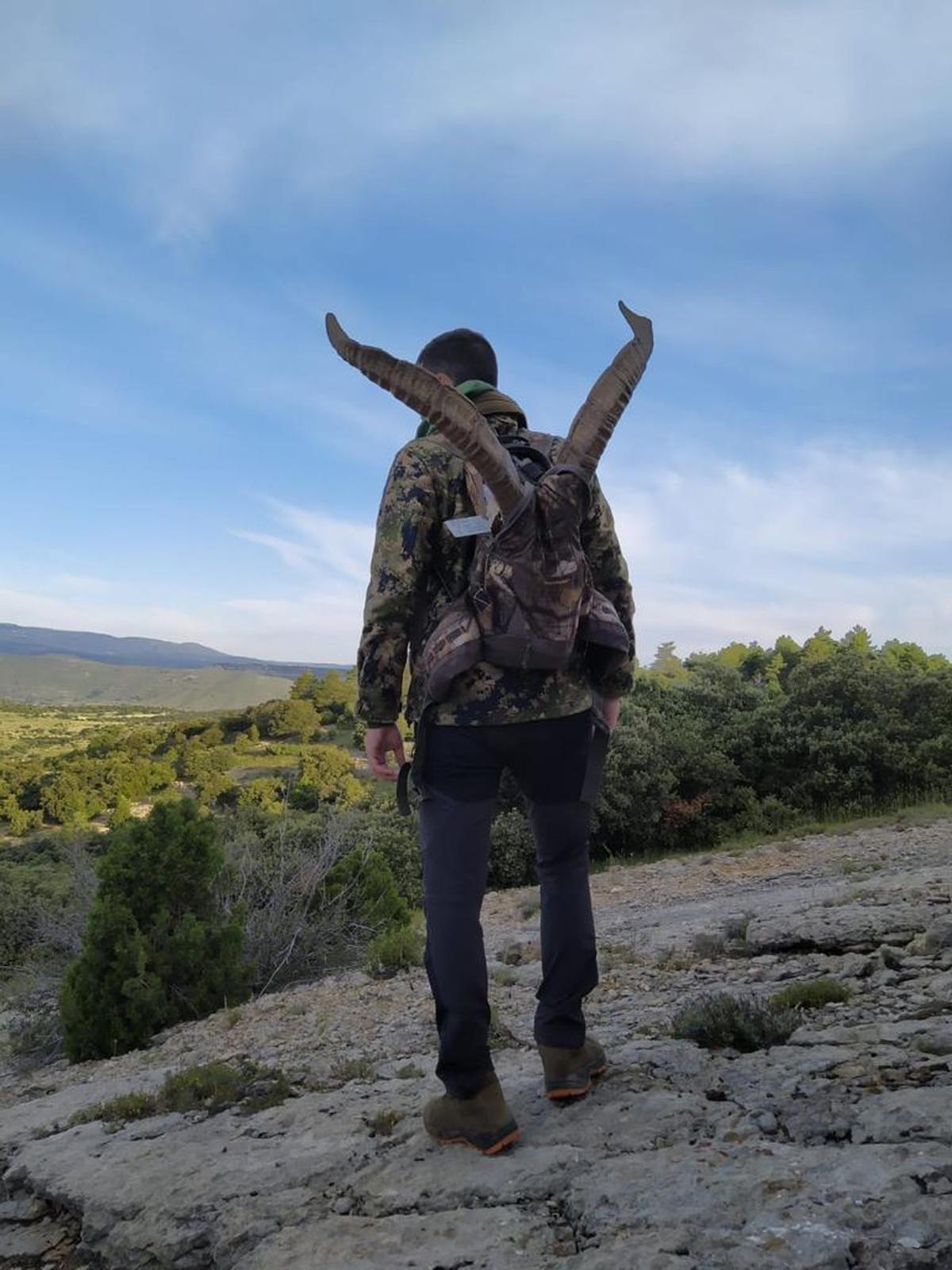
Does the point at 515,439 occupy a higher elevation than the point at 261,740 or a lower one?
higher

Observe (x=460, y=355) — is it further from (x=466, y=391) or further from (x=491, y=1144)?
(x=491, y=1144)

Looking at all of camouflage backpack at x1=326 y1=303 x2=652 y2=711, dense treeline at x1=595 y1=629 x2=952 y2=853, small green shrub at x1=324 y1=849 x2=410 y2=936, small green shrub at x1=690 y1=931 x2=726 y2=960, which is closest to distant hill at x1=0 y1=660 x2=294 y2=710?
dense treeline at x1=595 y1=629 x2=952 y2=853

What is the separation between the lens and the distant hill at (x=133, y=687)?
13450 centimetres

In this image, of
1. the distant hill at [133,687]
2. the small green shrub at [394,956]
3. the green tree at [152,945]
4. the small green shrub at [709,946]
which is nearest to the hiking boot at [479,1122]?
the small green shrub at [709,946]

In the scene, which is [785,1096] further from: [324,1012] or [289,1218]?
[324,1012]

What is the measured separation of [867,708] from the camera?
17.2 meters

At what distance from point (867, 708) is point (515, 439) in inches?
654

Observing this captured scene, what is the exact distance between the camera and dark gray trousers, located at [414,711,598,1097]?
234 centimetres

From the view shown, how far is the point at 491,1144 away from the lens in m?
2.31

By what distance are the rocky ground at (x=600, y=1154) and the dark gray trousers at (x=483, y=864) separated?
0.30 metres

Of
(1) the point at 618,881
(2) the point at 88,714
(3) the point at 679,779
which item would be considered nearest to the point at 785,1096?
(1) the point at 618,881

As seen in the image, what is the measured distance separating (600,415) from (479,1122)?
6.63ft

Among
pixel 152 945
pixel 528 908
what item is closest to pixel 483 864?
pixel 152 945

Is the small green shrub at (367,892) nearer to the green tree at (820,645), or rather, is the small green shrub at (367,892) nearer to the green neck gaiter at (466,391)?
the green neck gaiter at (466,391)
